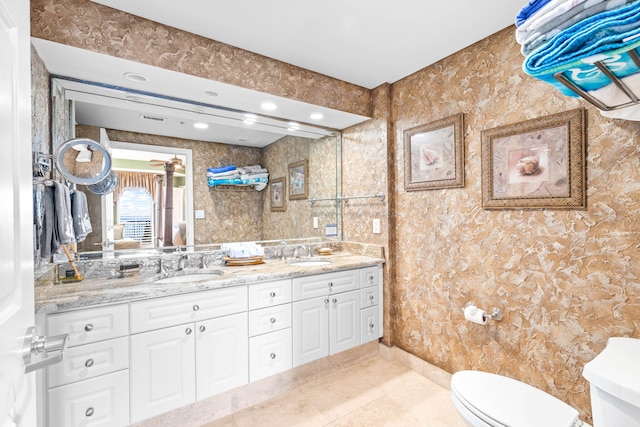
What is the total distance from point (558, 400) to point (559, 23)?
1454 mm

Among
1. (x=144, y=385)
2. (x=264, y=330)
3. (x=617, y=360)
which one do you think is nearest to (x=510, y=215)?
(x=617, y=360)

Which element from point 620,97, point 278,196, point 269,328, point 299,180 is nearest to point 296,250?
point 278,196

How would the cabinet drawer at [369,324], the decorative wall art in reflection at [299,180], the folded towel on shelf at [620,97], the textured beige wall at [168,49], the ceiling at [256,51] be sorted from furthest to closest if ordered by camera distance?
the decorative wall art in reflection at [299,180] → the cabinet drawer at [369,324] → the ceiling at [256,51] → the textured beige wall at [168,49] → the folded towel on shelf at [620,97]

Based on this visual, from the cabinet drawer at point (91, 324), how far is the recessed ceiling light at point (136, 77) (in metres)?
1.31

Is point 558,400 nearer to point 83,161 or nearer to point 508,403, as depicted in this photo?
point 508,403

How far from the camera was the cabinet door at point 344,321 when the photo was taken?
7.45 ft

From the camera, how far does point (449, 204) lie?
6.94 feet

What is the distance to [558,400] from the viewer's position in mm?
1283

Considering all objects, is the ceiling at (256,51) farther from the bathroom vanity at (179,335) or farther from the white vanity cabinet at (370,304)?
the white vanity cabinet at (370,304)

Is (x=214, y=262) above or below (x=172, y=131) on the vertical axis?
below

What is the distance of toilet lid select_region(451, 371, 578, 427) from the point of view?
3.90ft

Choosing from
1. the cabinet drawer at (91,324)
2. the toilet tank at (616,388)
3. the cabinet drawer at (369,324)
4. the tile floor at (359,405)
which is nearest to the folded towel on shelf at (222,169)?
the cabinet drawer at (91,324)

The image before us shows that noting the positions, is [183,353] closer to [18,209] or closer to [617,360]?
[18,209]

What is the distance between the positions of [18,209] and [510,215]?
6.90ft
